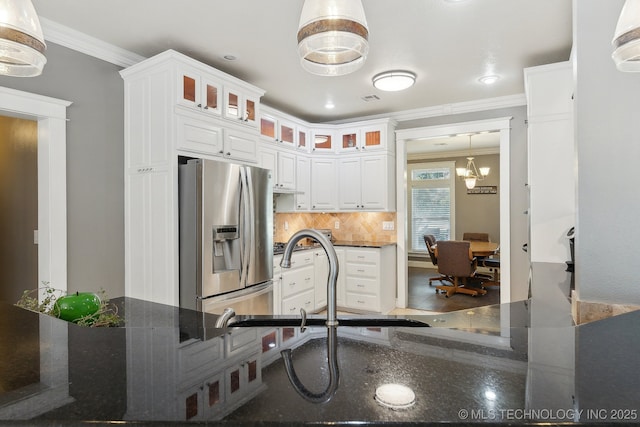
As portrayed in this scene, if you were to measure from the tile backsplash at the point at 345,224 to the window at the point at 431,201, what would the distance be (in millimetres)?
3520

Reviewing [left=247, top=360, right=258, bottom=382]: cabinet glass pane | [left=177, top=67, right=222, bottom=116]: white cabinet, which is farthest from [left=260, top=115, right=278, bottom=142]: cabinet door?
[left=247, top=360, right=258, bottom=382]: cabinet glass pane

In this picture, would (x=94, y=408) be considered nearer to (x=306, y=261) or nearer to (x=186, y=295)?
(x=186, y=295)

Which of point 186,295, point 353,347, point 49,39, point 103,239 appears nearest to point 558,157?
point 353,347

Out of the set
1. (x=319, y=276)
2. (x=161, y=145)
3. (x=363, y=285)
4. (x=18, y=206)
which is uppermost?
(x=161, y=145)

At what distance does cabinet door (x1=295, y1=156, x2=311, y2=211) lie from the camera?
479 cm

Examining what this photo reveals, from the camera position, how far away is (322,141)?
502 centimetres

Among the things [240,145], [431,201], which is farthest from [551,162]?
[431,201]

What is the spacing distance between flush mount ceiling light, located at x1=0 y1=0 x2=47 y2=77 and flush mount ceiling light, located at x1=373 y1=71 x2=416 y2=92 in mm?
2688

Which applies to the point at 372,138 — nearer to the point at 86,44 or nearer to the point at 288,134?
the point at 288,134

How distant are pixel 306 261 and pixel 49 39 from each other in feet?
10.3

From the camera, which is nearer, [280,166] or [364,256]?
[280,166]

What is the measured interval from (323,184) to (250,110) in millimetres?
1803

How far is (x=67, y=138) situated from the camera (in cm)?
267

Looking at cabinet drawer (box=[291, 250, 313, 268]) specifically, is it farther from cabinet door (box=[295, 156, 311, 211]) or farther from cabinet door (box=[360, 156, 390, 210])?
cabinet door (box=[360, 156, 390, 210])
